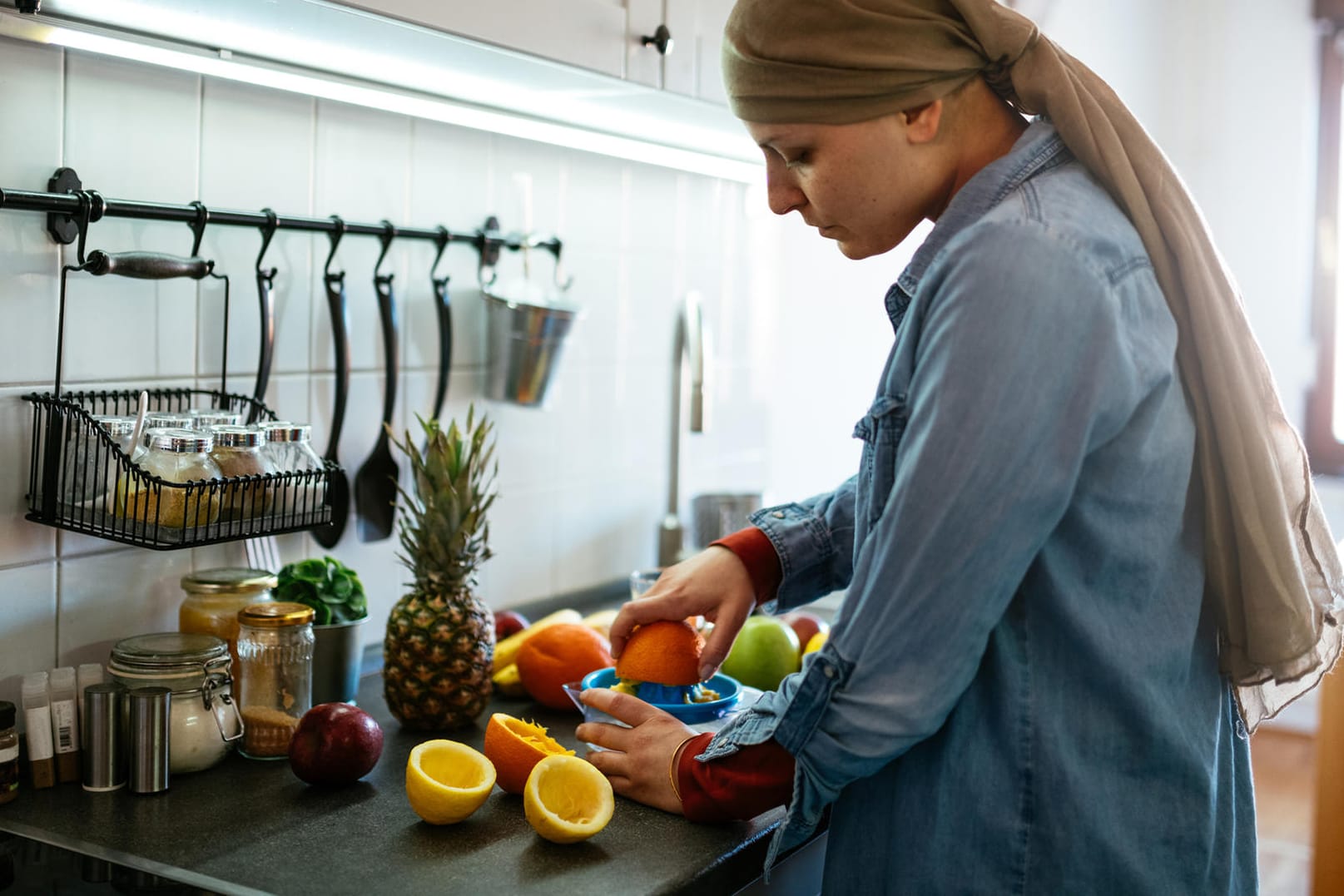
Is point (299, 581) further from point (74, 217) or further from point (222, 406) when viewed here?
point (74, 217)

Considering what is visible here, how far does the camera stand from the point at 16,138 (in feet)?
3.99

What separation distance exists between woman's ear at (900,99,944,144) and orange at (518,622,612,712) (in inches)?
29.5

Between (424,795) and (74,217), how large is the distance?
0.67 m

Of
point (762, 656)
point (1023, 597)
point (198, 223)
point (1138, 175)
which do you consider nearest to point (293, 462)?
point (198, 223)

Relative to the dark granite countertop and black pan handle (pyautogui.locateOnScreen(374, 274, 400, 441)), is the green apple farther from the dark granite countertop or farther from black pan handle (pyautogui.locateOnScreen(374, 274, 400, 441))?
black pan handle (pyautogui.locateOnScreen(374, 274, 400, 441))

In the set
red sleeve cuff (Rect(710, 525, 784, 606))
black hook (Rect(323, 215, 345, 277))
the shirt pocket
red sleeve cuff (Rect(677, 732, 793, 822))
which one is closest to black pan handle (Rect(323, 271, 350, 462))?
black hook (Rect(323, 215, 345, 277))

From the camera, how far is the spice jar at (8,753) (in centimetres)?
113

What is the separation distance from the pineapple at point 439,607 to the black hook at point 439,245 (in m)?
0.37

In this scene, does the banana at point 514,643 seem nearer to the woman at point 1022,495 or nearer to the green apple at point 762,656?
the green apple at point 762,656

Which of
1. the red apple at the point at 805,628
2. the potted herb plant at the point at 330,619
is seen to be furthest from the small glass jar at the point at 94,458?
the red apple at the point at 805,628

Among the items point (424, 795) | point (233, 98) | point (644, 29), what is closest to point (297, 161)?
point (233, 98)

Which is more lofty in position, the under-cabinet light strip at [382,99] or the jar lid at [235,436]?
the under-cabinet light strip at [382,99]

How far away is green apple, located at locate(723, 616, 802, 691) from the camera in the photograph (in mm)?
1601

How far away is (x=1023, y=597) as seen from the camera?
37.7 inches
